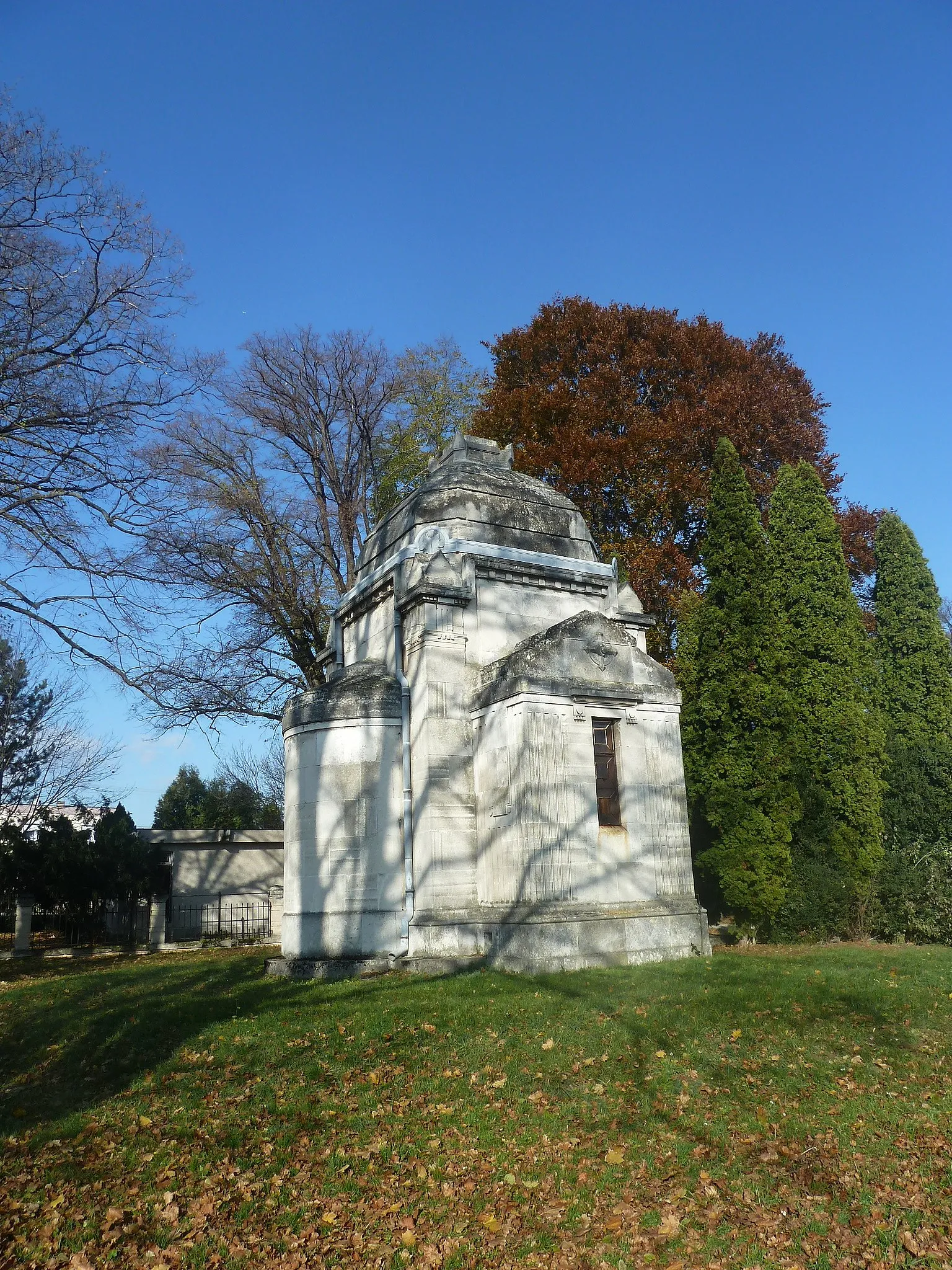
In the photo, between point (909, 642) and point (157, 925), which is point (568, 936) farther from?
point (909, 642)

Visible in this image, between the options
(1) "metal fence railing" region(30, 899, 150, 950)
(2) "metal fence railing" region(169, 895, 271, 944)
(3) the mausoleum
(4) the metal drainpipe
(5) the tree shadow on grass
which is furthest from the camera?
(2) "metal fence railing" region(169, 895, 271, 944)

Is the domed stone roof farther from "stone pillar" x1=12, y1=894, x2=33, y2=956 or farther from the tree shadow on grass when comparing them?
"stone pillar" x1=12, y1=894, x2=33, y2=956

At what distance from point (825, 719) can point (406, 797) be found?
324 inches

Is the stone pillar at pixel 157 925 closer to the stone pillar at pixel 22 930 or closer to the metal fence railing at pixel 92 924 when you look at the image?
the metal fence railing at pixel 92 924

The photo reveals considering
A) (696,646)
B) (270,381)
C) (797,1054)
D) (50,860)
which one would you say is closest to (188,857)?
(50,860)

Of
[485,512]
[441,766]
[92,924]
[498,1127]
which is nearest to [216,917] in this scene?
[92,924]

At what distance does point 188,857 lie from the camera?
25.8m


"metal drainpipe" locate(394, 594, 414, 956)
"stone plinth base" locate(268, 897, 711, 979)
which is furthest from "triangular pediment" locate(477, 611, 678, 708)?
"stone plinth base" locate(268, 897, 711, 979)

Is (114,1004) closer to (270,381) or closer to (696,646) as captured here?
(696,646)

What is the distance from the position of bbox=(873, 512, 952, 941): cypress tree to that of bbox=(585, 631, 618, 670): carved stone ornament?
6.64m

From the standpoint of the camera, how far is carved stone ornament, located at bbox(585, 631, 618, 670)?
13.3m

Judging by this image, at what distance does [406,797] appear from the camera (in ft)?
45.1

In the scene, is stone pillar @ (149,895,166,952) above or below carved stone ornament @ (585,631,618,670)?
below

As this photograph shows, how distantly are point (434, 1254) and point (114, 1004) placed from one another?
727 centimetres
